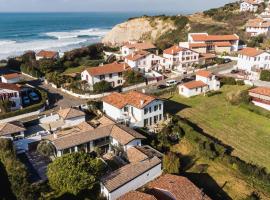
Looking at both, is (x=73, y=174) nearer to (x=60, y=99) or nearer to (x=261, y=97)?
(x=60, y=99)

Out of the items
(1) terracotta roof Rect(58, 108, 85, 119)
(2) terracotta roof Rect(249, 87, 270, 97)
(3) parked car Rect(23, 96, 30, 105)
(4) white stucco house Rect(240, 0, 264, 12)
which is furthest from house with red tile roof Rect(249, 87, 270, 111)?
(4) white stucco house Rect(240, 0, 264, 12)

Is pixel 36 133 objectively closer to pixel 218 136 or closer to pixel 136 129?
pixel 136 129

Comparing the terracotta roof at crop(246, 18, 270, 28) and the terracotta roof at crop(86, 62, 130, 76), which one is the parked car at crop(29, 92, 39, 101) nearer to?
the terracotta roof at crop(86, 62, 130, 76)

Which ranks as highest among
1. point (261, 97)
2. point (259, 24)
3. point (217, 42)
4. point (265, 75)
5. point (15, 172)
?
point (259, 24)

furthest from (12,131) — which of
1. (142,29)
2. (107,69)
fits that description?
(142,29)

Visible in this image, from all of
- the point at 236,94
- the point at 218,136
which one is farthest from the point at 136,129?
the point at 236,94

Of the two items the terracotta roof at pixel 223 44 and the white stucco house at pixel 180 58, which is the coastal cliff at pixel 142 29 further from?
the white stucco house at pixel 180 58
